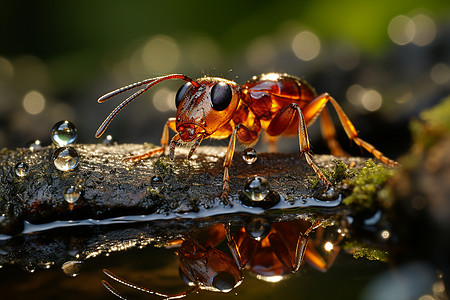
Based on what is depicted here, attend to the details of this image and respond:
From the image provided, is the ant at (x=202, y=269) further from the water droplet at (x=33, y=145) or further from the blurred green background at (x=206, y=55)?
the blurred green background at (x=206, y=55)

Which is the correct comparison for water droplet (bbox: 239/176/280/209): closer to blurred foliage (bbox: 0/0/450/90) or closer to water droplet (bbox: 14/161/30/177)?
water droplet (bbox: 14/161/30/177)

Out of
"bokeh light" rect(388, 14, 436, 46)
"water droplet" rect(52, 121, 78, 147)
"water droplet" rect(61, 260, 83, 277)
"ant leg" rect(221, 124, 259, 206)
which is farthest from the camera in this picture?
"bokeh light" rect(388, 14, 436, 46)

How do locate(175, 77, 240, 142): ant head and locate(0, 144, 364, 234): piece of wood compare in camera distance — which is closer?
locate(0, 144, 364, 234): piece of wood

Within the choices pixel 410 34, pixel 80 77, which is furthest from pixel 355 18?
pixel 80 77

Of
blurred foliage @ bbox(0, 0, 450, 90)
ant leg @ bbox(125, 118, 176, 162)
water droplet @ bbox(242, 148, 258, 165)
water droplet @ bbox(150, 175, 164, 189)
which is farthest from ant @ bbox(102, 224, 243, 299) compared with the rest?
blurred foliage @ bbox(0, 0, 450, 90)

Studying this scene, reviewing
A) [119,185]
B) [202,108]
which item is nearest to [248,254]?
[119,185]

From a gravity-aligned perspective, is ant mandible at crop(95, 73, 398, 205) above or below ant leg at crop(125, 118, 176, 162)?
above

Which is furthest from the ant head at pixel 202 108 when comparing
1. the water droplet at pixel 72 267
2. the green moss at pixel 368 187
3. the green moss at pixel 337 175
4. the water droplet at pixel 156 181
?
the water droplet at pixel 72 267

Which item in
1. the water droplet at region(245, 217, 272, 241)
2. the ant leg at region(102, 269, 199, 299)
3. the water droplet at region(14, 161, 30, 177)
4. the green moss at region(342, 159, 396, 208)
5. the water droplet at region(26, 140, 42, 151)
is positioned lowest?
the water droplet at region(245, 217, 272, 241)
